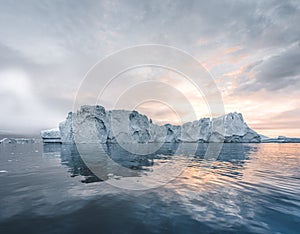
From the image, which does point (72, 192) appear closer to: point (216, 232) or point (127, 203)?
point (127, 203)

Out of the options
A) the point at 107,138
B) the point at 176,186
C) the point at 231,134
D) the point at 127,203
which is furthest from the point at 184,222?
the point at 231,134

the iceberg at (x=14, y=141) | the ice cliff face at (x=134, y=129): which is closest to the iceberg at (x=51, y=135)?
the ice cliff face at (x=134, y=129)

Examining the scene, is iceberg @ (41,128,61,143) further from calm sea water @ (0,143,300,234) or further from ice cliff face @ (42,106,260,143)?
calm sea water @ (0,143,300,234)

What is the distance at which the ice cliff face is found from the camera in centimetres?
6050

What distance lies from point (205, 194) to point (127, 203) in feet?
12.7

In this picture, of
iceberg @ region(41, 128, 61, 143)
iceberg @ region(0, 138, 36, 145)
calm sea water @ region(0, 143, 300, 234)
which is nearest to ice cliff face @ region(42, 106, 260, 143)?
iceberg @ region(41, 128, 61, 143)

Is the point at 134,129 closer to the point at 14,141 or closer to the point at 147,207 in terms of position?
the point at 147,207

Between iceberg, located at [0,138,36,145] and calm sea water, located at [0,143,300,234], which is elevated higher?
iceberg, located at [0,138,36,145]

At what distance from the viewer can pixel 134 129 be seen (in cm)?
7800

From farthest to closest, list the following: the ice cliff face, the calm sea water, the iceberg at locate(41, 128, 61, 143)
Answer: the iceberg at locate(41, 128, 61, 143) → the ice cliff face → the calm sea water

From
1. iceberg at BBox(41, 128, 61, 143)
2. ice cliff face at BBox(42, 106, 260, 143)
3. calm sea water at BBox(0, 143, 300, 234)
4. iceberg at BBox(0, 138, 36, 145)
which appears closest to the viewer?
calm sea water at BBox(0, 143, 300, 234)

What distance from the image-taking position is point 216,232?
495 centimetres

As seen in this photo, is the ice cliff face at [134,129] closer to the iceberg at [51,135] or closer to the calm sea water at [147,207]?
the iceberg at [51,135]

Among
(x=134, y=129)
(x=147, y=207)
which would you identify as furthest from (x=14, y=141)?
(x=147, y=207)
